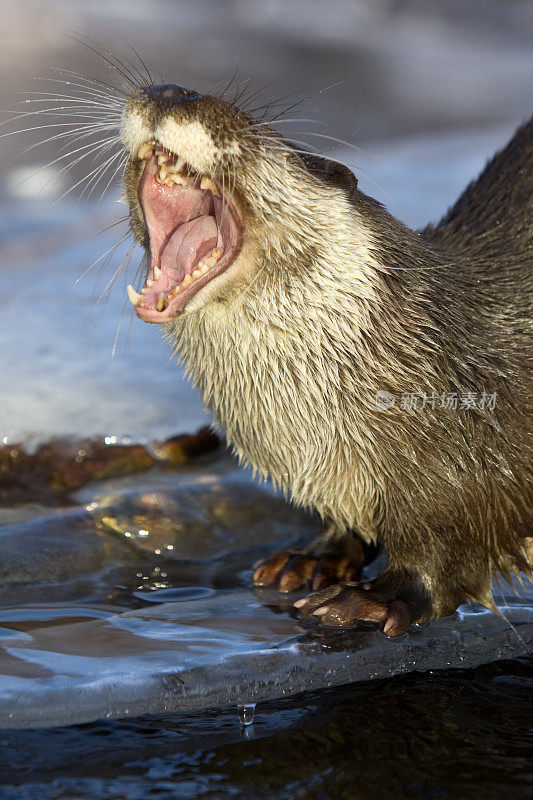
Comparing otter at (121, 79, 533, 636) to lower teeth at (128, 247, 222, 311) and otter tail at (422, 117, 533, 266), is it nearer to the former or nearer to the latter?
lower teeth at (128, 247, 222, 311)

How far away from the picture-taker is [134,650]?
2094 mm

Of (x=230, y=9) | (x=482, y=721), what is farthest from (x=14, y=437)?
(x=230, y=9)

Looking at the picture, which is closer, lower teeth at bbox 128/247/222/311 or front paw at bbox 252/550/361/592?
lower teeth at bbox 128/247/222/311

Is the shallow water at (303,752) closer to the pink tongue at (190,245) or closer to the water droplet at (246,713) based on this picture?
the water droplet at (246,713)

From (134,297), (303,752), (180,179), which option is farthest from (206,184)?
(303,752)

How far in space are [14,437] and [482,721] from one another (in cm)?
172

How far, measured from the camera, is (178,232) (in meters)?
2.22

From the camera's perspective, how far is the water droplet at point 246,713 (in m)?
1.94

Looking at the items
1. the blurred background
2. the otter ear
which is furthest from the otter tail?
the otter ear

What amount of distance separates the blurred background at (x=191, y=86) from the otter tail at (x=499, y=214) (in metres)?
0.43

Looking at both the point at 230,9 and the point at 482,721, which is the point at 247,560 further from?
the point at 230,9

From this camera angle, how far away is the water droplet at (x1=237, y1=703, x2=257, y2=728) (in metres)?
1.94

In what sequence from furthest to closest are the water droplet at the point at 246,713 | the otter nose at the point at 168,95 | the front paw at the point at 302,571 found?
the front paw at the point at 302,571, the otter nose at the point at 168,95, the water droplet at the point at 246,713

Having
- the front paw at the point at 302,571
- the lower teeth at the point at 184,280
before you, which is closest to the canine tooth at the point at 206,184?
the lower teeth at the point at 184,280
